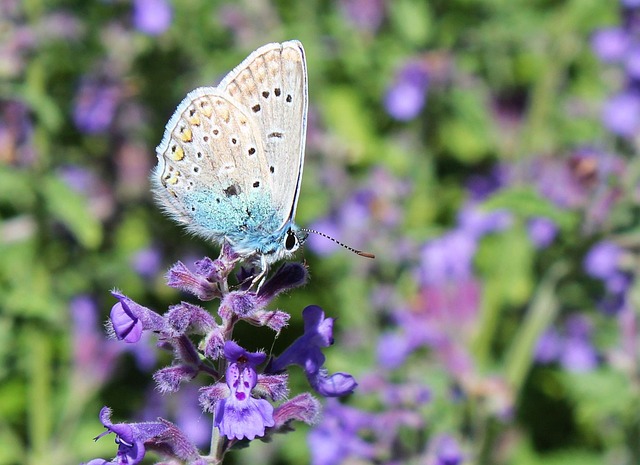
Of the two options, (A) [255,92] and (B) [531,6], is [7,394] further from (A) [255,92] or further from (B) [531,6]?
(B) [531,6]

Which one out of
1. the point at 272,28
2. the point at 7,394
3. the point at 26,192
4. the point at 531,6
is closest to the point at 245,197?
the point at 26,192

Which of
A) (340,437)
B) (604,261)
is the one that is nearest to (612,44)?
(604,261)

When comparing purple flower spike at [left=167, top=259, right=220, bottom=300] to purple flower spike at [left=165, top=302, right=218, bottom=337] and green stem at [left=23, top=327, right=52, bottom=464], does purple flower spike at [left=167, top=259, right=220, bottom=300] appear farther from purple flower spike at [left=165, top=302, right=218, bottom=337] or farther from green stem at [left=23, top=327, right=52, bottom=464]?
green stem at [left=23, top=327, right=52, bottom=464]

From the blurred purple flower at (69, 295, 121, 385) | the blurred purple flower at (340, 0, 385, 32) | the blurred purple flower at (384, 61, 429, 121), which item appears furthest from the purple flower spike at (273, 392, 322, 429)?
the blurred purple flower at (340, 0, 385, 32)

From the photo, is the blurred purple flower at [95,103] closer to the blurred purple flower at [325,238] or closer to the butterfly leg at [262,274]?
the blurred purple flower at [325,238]

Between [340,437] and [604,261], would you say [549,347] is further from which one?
[340,437]

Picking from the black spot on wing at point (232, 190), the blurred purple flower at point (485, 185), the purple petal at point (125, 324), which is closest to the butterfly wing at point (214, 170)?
the black spot on wing at point (232, 190)

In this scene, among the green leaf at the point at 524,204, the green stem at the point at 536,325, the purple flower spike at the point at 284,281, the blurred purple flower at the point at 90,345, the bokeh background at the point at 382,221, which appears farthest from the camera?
the blurred purple flower at the point at 90,345
